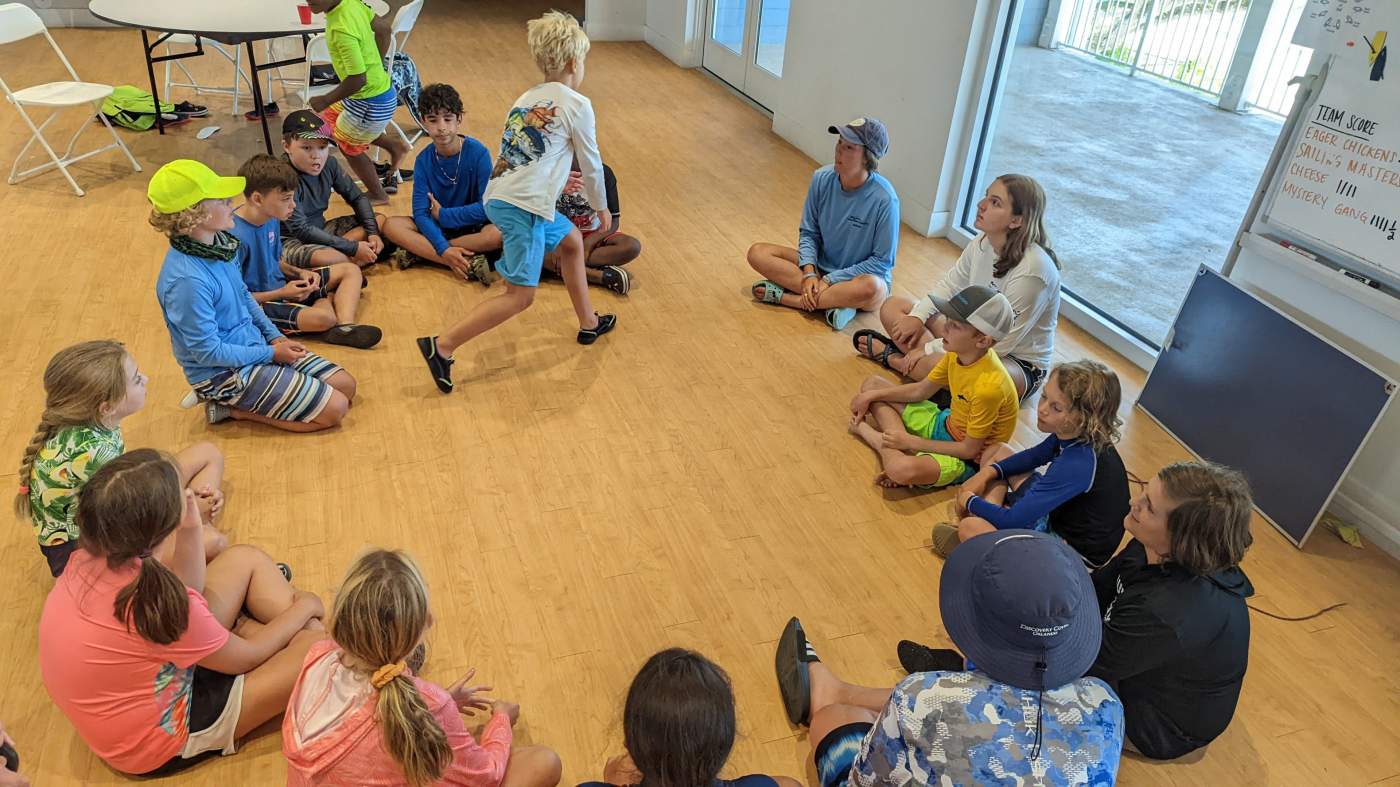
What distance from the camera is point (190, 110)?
595 cm

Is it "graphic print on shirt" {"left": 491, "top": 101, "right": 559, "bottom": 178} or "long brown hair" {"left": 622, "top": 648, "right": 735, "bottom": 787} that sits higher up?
"graphic print on shirt" {"left": 491, "top": 101, "right": 559, "bottom": 178}

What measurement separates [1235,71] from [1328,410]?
8.05 ft

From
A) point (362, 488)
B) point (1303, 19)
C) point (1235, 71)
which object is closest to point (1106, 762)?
point (362, 488)

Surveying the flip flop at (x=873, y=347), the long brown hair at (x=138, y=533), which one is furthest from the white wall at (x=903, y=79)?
the long brown hair at (x=138, y=533)

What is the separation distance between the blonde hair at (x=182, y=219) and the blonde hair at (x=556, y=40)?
1173 millimetres

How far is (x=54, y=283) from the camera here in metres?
3.96

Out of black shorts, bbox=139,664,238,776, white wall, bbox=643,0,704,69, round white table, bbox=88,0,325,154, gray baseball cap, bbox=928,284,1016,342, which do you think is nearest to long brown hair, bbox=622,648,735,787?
black shorts, bbox=139,664,238,776

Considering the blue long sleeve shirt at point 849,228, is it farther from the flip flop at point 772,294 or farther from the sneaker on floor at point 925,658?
the sneaker on floor at point 925,658

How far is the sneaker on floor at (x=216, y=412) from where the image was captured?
3.16 m

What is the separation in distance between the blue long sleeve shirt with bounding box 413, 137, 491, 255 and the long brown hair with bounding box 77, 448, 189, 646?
8.30ft

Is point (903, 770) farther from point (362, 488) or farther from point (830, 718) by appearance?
point (362, 488)

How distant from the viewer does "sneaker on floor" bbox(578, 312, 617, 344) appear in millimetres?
3807

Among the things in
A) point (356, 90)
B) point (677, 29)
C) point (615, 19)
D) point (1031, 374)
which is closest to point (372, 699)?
point (1031, 374)

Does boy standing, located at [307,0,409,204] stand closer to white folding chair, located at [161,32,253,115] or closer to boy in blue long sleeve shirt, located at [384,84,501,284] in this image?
boy in blue long sleeve shirt, located at [384,84,501,284]
